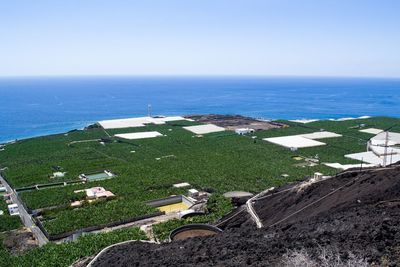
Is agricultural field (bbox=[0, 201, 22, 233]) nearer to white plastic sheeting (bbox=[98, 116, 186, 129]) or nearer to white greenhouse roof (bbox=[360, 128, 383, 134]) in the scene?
white plastic sheeting (bbox=[98, 116, 186, 129])

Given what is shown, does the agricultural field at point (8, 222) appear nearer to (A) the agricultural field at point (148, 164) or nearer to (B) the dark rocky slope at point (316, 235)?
(A) the agricultural field at point (148, 164)

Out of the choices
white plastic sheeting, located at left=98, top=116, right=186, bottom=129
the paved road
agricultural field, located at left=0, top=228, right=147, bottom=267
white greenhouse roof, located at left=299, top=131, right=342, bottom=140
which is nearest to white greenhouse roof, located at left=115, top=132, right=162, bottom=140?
white plastic sheeting, located at left=98, top=116, right=186, bottom=129

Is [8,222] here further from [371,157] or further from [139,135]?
[371,157]

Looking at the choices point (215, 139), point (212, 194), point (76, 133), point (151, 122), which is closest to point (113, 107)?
point (151, 122)

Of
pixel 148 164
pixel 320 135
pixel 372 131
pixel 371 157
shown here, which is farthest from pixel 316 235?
pixel 372 131

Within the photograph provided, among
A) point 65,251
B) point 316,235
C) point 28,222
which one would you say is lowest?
point 28,222

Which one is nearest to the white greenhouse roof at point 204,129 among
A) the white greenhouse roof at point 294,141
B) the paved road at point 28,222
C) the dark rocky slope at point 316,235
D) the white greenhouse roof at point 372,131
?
the white greenhouse roof at point 294,141

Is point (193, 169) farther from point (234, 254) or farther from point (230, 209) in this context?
point (234, 254)
